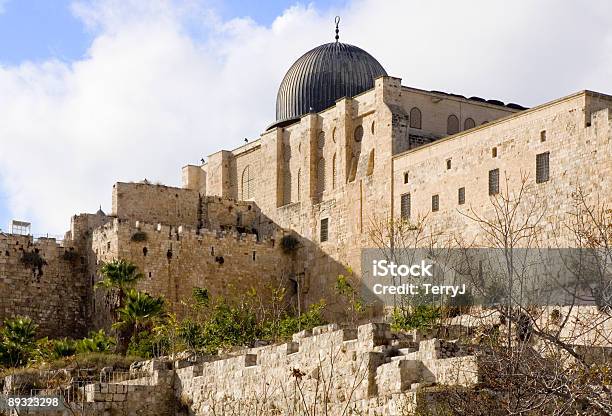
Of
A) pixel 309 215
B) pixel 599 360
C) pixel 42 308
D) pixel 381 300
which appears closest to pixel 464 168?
pixel 381 300

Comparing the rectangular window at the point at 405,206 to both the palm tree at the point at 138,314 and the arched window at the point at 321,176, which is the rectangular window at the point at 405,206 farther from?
the palm tree at the point at 138,314

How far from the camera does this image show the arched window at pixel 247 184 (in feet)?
170

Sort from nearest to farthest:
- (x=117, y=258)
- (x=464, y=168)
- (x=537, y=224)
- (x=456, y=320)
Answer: (x=456, y=320) → (x=537, y=224) → (x=464, y=168) → (x=117, y=258)

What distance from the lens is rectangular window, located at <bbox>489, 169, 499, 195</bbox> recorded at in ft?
125

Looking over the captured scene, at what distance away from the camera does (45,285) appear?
4772 centimetres

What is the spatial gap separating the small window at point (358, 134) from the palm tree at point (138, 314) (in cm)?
888

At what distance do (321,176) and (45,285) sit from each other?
10623mm

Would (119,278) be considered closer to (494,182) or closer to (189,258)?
(189,258)

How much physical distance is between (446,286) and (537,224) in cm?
366

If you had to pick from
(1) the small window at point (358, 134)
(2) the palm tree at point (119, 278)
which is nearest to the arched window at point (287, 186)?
(1) the small window at point (358, 134)

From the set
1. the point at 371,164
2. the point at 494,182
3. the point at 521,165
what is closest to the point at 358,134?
the point at 371,164

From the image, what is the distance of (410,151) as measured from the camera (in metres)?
41.8

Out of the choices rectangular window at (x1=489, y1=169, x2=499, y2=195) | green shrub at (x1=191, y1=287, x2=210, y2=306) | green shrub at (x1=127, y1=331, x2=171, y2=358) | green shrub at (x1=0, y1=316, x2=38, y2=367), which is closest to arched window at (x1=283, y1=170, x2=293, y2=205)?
green shrub at (x1=191, y1=287, x2=210, y2=306)

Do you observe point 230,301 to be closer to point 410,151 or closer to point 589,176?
point 410,151
